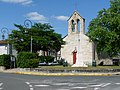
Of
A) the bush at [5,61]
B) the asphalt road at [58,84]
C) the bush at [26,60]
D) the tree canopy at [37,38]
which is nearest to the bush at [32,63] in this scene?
the bush at [26,60]

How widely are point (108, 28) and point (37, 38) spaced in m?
24.5

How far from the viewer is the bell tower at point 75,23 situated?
209 ft

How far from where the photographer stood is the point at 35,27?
7262cm

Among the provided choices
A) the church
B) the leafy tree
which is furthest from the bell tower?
the leafy tree

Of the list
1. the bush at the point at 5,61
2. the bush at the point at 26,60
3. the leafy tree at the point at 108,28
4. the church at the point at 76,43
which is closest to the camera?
the leafy tree at the point at 108,28

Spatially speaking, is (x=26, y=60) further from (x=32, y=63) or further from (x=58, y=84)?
(x=58, y=84)

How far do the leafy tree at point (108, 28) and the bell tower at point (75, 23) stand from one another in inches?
677

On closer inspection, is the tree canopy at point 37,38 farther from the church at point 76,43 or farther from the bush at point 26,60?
the bush at point 26,60

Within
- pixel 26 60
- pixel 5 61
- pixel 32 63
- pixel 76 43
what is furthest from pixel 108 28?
pixel 76 43

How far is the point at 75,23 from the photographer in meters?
64.2

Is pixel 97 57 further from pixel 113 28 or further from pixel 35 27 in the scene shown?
pixel 113 28

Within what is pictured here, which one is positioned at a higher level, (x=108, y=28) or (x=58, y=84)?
(x=108, y=28)

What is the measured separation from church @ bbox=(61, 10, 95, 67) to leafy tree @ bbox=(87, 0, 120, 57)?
17669 millimetres

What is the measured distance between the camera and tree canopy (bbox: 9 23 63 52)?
67.2 metres
